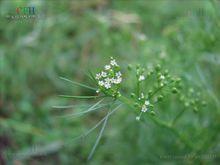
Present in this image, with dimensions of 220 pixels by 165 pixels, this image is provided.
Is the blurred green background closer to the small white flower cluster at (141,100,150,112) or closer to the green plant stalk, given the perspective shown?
the green plant stalk

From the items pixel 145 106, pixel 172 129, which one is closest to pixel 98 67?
pixel 172 129

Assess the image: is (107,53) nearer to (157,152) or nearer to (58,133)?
(58,133)

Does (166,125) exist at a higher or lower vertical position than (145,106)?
lower

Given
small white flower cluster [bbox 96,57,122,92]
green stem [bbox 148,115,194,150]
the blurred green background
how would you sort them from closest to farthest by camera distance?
1. small white flower cluster [bbox 96,57,122,92]
2. green stem [bbox 148,115,194,150]
3. the blurred green background

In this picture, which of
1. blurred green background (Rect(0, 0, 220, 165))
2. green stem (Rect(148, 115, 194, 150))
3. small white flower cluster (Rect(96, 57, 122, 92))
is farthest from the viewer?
blurred green background (Rect(0, 0, 220, 165))

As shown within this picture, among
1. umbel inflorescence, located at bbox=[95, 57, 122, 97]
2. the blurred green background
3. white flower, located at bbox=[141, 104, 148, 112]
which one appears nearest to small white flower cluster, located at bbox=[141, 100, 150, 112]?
white flower, located at bbox=[141, 104, 148, 112]

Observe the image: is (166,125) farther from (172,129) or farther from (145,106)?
(145,106)

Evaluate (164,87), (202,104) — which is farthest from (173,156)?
(164,87)

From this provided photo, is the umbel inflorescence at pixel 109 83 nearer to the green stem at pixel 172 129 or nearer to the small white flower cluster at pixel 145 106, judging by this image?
the small white flower cluster at pixel 145 106
